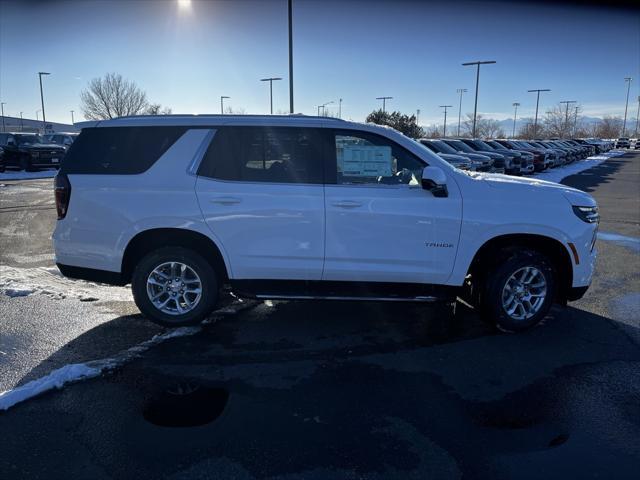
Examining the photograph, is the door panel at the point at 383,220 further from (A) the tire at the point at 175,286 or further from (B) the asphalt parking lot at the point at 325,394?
(A) the tire at the point at 175,286

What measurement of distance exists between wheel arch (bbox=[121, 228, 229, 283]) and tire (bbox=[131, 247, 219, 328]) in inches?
2.9

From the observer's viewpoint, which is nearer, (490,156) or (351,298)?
(351,298)

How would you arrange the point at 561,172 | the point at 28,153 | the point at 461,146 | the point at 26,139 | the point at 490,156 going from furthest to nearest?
1. the point at 561,172
2. the point at 26,139
3. the point at 28,153
4. the point at 461,146
5. the point at 490,156

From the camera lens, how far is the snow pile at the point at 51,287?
5.74 metres

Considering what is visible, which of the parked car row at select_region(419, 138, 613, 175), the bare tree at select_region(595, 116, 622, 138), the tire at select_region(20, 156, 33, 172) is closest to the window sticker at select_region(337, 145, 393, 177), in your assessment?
the parked car row at select_region(419, 138, 613, 175)

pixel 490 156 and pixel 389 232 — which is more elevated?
pixel 490 156

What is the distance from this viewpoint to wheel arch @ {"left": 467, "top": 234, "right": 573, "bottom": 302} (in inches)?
181

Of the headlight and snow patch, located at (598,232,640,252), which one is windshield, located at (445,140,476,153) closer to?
snow patch, located at (598,232,640,252)

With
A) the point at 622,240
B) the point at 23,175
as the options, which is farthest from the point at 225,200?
the point at 23,175

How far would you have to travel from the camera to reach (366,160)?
4617mm

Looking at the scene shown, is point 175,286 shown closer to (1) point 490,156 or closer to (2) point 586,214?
(2) point 586,214

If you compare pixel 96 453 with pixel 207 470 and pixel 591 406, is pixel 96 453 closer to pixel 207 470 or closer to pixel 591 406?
pixel 207 470

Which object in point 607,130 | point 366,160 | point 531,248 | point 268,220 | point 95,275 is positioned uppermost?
point 607,130

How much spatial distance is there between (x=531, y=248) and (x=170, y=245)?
345 centimetres
